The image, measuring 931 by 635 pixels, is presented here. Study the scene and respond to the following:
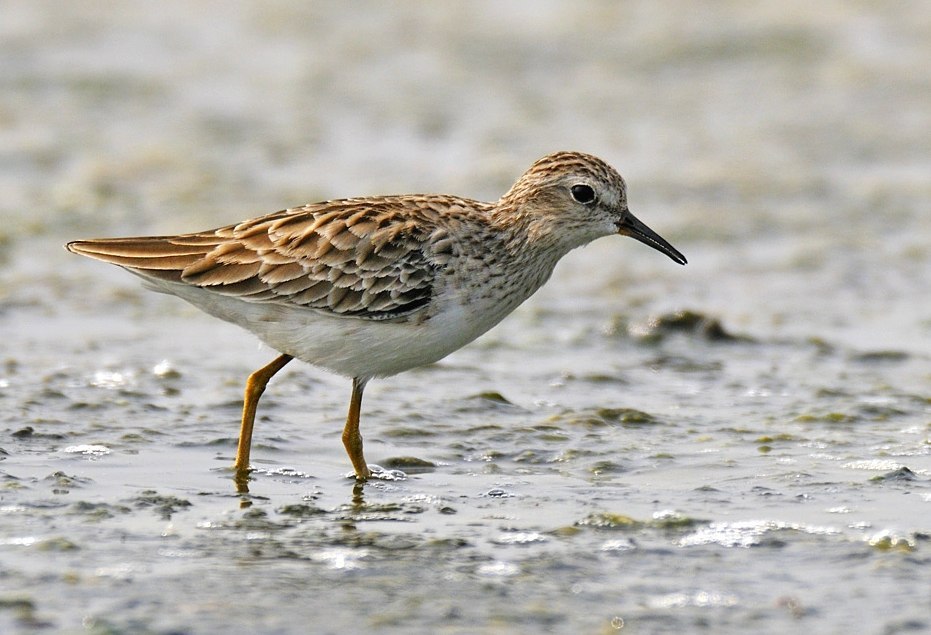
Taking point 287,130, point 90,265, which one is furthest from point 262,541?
point 287,130

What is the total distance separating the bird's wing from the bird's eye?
2.62 ft

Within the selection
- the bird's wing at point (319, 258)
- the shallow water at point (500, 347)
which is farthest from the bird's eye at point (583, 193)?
the shallow water at point (500, 347)

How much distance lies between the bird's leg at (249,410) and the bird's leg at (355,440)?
Answer: 1.69 feet

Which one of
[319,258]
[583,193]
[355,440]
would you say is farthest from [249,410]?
[583,193]

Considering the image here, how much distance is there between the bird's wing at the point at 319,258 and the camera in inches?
317

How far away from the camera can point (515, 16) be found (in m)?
18.6

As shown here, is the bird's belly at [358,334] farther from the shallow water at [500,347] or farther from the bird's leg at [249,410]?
the shallow water at [500,347]

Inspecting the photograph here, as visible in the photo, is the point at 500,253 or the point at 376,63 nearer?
the point at 500,253

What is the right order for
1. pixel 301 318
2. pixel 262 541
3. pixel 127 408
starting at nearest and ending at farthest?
pixel 262 541
pixel 301 318
pixel 127 408

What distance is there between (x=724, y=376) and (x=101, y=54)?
32.9 feet

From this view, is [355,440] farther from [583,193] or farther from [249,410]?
[583,193]

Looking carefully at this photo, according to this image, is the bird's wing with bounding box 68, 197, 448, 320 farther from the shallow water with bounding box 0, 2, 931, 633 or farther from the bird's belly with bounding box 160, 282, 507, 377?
the shallow water with bounding box 0, 2, 931, 633

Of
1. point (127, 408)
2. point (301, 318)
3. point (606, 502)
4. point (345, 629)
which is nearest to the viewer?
point (345, 629)

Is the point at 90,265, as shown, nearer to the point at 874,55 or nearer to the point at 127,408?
the point at 127,408
